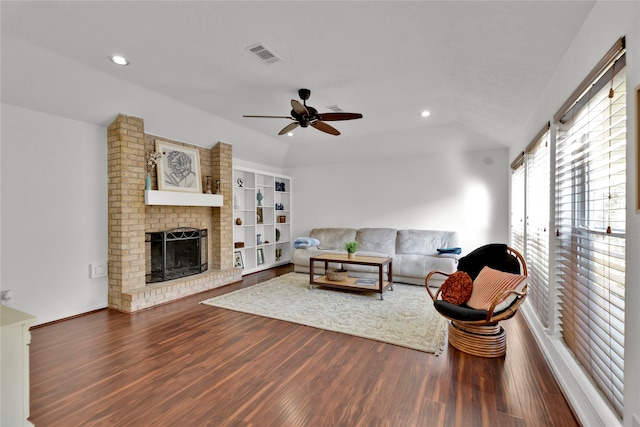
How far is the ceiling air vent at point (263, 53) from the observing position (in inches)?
98.0

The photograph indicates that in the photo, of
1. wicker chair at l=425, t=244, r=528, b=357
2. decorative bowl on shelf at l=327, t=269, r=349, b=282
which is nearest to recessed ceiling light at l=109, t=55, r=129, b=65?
decorative bowl on shelf at l=327, t=269, r=349, b=282

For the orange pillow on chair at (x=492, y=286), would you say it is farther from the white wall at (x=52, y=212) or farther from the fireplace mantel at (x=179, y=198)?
the white wall at (x=52, y=212)

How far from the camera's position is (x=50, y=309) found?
3287 millimetres

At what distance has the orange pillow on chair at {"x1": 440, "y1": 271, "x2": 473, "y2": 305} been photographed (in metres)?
2.80

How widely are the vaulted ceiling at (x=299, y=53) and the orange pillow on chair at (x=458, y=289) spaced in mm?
1892

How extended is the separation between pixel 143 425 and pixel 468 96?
13.7 feet

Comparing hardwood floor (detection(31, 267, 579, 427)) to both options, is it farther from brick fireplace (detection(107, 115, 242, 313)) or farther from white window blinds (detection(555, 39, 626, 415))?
brick fireplace (detection(107, 115, 242, 313))

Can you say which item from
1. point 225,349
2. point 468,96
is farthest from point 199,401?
point 468,96

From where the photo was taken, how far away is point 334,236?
6.36m

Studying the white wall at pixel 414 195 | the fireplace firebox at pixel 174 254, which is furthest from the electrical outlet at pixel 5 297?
the white wall at pixel 414 195

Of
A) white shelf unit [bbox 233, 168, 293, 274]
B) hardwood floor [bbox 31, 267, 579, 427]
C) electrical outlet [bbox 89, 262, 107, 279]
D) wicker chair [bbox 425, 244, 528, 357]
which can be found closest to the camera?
hardwood floor [bbox 31, 267, 579, 427]

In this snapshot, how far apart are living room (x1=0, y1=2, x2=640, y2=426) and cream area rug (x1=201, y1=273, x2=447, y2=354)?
1.36m

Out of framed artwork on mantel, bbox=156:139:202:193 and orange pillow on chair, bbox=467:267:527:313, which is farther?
framed artwork on mantel, bbox=156:139:202:193

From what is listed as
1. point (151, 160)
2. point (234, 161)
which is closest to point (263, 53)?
point (151, 160)
